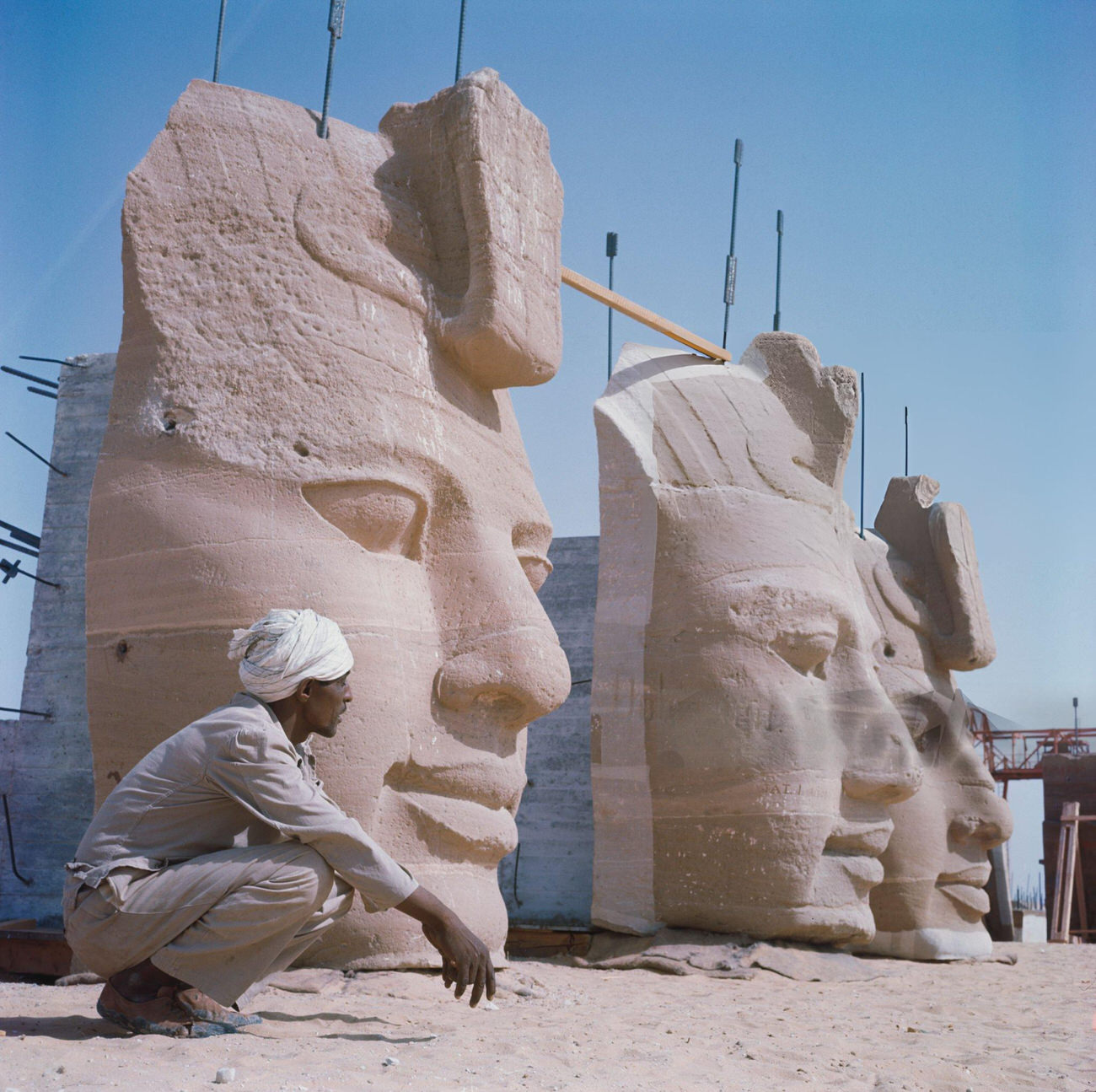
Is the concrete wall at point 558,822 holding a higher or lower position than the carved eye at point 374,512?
lower

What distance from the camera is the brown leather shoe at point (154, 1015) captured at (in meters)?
2.75

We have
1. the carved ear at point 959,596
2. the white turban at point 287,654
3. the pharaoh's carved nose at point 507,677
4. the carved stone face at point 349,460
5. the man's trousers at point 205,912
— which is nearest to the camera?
the man's trousers at point 205,912

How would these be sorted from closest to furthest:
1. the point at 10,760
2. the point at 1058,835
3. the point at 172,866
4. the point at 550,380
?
the point at 172,866
the point at 550,380
the point at 10,760
the point at 1058,835

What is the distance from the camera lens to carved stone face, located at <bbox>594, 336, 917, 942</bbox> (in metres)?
6.07

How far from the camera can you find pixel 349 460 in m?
4.04

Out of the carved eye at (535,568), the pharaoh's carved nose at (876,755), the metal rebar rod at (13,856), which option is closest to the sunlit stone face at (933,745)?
the pharaoh's carved nose at (876,755)

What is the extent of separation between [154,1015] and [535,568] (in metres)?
2.41

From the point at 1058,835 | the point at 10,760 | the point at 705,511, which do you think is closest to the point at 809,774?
the point at 705,511

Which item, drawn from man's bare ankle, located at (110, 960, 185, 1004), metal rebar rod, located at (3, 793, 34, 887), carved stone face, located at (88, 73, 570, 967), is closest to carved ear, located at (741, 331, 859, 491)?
carved stone face, located at (88, 73, 570, 967)

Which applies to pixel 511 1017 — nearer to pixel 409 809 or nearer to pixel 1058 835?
pixel 409 809

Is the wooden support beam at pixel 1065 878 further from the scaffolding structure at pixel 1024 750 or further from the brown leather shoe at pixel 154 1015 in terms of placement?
the brown leather shoe at pixel 154 1015

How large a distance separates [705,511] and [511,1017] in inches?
128

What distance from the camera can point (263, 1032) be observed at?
2955 mm

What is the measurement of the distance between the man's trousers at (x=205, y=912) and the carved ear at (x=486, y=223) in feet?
7.30
